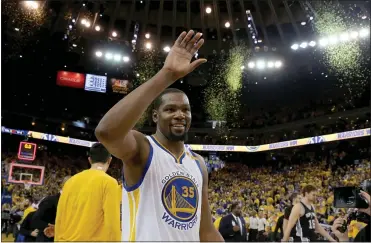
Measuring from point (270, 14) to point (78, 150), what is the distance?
15794 millimetres

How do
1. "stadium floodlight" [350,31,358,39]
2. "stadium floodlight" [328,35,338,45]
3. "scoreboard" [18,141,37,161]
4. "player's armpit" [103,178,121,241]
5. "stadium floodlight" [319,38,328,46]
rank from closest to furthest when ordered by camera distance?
1. "player's armpit" [103,178,121,241]
2. "scoreboard" [18,141,37,161]
3. "stadium floodlight" [350,31,358,39]
4. "stadium floodlight" [328,35,338,45]
5. "stadium floodlight" [319,38,328,46]

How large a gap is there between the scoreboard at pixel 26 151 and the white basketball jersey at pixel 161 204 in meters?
13.7

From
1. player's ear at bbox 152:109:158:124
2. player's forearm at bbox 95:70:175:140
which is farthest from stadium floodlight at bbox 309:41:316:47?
player's forearm at bbox 95:70:175:140

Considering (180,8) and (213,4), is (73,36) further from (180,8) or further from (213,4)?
(213,4)

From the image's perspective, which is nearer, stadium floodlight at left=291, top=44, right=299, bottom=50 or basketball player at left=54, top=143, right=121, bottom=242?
basketball player at left=54, top=143, right=121, bottom=242

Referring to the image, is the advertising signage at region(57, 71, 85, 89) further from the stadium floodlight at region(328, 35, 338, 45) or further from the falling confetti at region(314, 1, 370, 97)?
the stadium floodlight at region(328, 35, 338, 45)

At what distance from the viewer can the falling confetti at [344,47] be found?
814 inches

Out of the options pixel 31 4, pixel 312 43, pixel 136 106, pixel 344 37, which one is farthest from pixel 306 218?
pixel 312 43

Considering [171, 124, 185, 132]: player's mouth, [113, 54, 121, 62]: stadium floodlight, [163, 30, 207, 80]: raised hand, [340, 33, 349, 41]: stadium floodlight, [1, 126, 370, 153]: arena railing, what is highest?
[113, 54, 121, 62]: stadium floodlight

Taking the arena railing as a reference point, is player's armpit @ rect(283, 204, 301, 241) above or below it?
below

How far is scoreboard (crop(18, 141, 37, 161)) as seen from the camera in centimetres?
1448

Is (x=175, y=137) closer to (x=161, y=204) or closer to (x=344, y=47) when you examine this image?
(x=161, y=204)

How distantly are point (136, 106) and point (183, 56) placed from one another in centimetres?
37

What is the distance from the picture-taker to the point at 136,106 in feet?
5.41
